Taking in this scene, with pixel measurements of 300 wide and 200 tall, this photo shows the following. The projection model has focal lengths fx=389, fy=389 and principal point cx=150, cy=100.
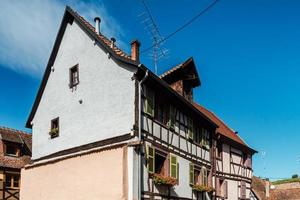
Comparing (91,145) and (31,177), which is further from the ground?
(91,145)

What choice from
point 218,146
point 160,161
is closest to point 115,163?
point 160,161

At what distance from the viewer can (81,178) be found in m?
17.1

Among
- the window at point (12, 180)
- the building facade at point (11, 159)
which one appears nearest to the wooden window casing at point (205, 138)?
the building facade at point (11, 159)

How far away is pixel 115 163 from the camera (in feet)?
51.3

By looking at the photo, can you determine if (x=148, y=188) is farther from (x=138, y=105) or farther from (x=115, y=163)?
(x=138, y=105)

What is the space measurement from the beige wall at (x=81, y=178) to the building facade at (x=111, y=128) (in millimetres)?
40

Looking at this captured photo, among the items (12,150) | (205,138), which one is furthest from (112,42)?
(12,150)

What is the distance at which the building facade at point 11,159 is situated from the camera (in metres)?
28.1

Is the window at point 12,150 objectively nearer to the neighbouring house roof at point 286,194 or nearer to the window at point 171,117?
the window at point 171,117

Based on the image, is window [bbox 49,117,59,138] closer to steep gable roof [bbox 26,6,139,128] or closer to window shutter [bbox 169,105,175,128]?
steep gable roof [bbox 26,6,139,128]

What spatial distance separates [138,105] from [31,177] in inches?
334

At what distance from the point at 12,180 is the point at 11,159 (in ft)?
5.11

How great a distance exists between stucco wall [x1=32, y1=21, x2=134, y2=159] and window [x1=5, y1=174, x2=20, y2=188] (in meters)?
8.63

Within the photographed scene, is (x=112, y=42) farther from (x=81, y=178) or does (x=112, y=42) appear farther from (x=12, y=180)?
(x=12, y=180)
